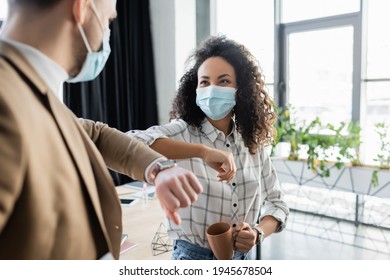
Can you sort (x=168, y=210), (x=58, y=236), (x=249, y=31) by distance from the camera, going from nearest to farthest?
(x=58, y=236), (x=168, y=210), (x=249, y=31)

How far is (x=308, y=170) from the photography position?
3461 mm

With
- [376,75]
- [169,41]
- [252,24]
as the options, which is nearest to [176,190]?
[376,75]

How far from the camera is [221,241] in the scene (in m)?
1.02

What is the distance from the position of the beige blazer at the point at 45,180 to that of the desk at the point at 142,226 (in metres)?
0.91

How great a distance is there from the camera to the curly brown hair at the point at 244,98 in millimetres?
1350

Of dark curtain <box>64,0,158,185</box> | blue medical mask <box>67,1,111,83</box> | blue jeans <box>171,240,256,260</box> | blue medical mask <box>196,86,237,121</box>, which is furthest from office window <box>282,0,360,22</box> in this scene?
blue medical mask <box>67,1,111,83</box>

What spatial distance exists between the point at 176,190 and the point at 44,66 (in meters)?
0.29

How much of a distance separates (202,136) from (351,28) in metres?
2.84

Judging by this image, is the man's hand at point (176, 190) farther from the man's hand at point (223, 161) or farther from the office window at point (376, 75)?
the office window at point (376, 75)

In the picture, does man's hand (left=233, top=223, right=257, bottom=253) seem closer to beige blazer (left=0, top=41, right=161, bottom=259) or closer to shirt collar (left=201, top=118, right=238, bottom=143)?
shirt collar (left=201, top=118, right=238, bottom=143)

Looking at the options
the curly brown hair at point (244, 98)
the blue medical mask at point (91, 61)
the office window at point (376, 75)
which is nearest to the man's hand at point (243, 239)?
the curly brown hair at point (244, 98)
